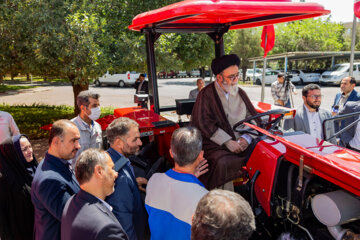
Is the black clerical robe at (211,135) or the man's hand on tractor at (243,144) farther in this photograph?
the man's hand on tractor at (243,144)

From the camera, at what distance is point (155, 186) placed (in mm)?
1785

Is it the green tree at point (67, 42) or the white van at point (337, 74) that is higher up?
the green tree at point (67, 42)

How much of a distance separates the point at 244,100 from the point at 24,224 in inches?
97.3

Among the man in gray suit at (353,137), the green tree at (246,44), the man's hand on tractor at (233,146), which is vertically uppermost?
the green tree at (246,44)

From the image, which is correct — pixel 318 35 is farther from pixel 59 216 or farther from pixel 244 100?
pixel 59 216

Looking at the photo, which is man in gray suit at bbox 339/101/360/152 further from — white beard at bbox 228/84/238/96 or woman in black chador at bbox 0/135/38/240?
woman in black chador at bbox 0/135/38/240

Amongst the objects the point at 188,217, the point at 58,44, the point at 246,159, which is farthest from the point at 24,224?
the point at 58,44

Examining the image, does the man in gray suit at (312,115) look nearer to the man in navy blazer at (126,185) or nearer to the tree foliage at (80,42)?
the man in navy blazer at (126,185)

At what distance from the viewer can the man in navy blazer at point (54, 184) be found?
1.84m

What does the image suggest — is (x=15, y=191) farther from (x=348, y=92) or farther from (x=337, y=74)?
(x=337, y=74)

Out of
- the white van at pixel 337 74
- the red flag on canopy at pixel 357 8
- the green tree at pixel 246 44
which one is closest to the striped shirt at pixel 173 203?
the red flag on canopy at pixel 357 8

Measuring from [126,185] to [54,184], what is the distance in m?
0.48

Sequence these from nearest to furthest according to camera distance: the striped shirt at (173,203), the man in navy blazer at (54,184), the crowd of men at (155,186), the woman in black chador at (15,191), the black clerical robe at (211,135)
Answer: the crowd of men at (155,186) → the striped shirt at (173,203) → the man in navy blazer at (54,184) → the woman in black chador at (15,191) → the black clerical robe at (211,135)

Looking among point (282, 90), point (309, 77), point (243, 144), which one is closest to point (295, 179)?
point (243, 144)
